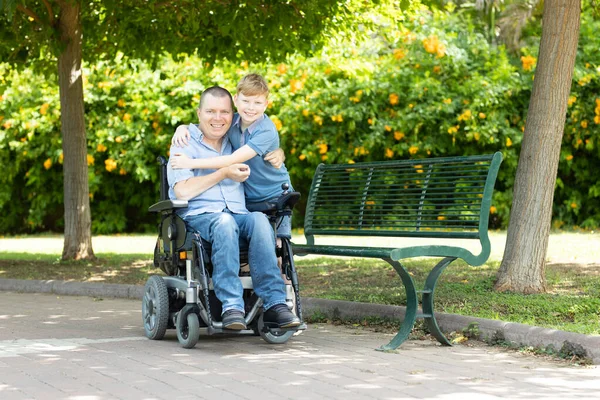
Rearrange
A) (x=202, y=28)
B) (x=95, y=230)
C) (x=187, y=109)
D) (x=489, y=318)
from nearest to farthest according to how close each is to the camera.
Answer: (x=489, y=318) → (x=202, y=28) → (x=187, y=109) → (x=95, y=230)

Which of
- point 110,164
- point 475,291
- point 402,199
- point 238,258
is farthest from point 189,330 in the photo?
point 110,164

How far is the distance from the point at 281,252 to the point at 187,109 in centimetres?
1046

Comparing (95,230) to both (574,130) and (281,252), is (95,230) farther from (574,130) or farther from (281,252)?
(281,252)

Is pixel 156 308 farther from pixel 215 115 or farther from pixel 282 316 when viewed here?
pixel 215 115

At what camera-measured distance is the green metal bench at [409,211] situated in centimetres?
560

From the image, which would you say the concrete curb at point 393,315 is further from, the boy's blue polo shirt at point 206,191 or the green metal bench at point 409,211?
the boy's blue polo shirt at point 206,191

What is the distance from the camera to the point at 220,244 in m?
5.48

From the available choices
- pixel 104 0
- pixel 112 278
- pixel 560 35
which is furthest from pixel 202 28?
pixel 560 35

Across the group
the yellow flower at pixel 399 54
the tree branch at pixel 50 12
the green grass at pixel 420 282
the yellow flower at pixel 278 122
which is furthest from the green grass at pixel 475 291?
the yellow flower at pixel 399 54

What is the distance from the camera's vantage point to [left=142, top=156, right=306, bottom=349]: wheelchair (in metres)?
5.60

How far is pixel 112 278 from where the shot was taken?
31.2 ft

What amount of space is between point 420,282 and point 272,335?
2656 mm

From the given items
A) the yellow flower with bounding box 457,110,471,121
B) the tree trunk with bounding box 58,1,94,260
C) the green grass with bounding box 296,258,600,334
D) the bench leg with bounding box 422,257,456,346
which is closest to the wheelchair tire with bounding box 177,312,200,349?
the bench leg with bounding box 422,257,456,346

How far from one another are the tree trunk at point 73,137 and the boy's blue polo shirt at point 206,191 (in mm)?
5070
